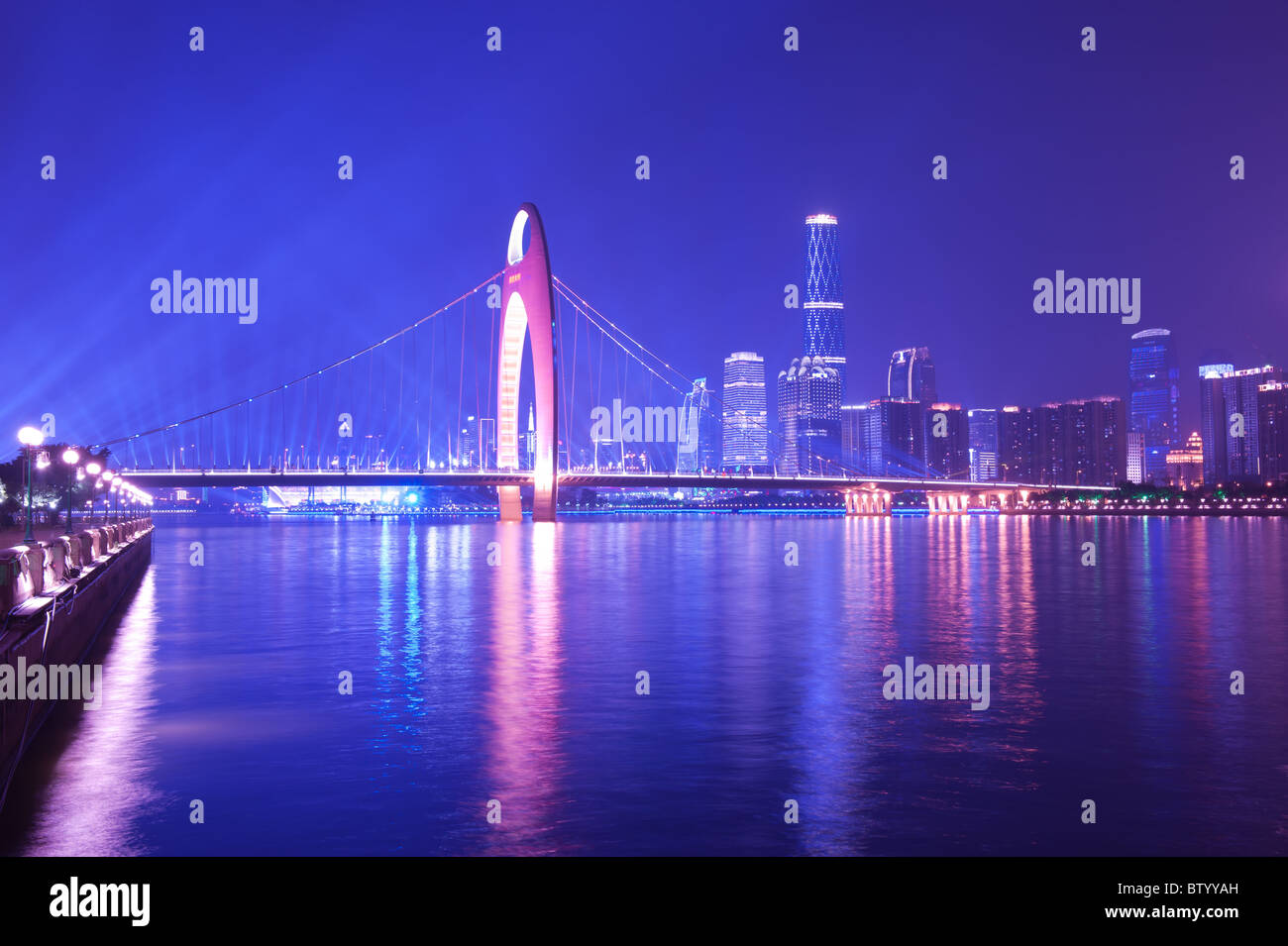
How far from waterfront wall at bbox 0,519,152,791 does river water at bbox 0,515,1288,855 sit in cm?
36

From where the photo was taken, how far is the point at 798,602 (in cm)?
2459

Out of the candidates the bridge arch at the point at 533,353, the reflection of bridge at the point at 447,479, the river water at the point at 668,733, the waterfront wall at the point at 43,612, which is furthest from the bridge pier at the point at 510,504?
the waterfront wall at the point at 43,612

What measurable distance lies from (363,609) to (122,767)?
566 inches

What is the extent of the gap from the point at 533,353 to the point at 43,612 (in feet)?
204

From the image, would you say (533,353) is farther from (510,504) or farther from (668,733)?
(668,733)

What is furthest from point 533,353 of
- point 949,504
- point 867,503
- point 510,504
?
point 949,504

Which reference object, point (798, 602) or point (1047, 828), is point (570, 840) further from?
point (798, 602)

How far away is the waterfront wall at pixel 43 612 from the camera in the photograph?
30.5 ft

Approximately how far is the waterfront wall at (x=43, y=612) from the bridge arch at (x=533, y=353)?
50.3m

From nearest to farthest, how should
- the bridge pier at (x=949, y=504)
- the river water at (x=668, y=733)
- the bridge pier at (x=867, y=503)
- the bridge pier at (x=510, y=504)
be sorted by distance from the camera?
1. the river water at (x=668, y=733)
2. the bridge pier at (x=510, y=504)
3. the bridge pier at (x=867, y=503)
4. the bridge pier at (x=949, y=504)

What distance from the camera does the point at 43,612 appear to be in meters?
11.0

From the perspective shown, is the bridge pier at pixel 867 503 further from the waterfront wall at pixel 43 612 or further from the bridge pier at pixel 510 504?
the waterfront wall at pixel 43 612
